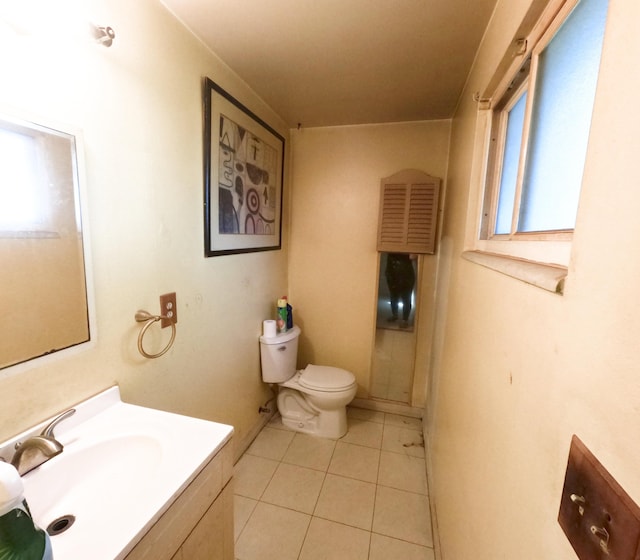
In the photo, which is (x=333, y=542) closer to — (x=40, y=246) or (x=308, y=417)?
(x=308, y=417)

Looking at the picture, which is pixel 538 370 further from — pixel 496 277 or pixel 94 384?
pixel 94 384

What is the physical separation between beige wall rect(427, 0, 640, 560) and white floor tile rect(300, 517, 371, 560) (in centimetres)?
51

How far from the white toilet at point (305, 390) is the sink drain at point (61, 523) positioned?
1.31m

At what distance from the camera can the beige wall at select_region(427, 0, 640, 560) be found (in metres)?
0.32

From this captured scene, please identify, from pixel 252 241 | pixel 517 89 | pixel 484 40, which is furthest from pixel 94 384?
pixel 484 40

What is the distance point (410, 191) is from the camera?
2090 mm

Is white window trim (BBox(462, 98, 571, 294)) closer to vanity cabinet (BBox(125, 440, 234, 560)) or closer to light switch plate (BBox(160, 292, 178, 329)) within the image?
vanity cabinet (BBox(125, 440, 234, 560))

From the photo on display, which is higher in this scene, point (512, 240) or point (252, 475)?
A: point (512, 240)

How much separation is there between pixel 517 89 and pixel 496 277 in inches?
26.9

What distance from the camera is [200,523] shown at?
81 centimetres

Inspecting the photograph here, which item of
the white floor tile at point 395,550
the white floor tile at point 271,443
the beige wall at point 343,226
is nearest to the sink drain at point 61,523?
the white floor tile at point 395,550

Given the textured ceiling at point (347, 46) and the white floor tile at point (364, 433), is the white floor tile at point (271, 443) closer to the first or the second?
the white floor tile at point (364, 433)

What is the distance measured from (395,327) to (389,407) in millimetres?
660

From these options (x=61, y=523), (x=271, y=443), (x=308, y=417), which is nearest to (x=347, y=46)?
(x=61, y=523)
